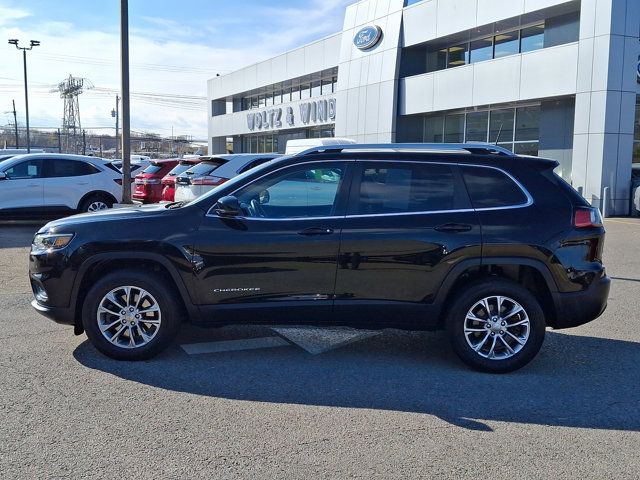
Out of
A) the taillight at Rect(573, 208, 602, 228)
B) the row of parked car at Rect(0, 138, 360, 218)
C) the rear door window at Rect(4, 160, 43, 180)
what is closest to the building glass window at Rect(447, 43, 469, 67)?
the row of parked car at Rect(0, 138, 360, 218)

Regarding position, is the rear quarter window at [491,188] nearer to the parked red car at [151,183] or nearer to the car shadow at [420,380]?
the car shadow at [420,380]

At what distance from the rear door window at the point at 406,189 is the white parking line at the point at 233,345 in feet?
5.21

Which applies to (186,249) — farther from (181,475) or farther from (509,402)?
(509,402)

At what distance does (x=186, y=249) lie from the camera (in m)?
5.21

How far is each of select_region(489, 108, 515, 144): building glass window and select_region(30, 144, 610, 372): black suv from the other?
766 inches

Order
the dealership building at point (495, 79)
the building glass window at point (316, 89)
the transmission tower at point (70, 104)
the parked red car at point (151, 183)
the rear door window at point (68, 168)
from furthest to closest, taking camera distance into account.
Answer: the transmission tower at point (70, 104)
the building glass window at point (316, 89)
the dealership building at point (495, 79)
the parked red car at point (151, 183)
the rear door window at point (68, 168)

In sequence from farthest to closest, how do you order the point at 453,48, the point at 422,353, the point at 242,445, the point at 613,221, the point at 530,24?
1. the point at 453,48
2. the point at 530,24
3. the point at 613,221
4. the point at 422,353
5. the point at 242,445

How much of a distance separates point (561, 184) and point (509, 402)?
197cm

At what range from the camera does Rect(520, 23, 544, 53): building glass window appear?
22.6 m

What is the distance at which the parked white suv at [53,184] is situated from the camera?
14125 mm

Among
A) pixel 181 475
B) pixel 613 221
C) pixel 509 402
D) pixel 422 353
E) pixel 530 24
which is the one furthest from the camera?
pixel 530 24

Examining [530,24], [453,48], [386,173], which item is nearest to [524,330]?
[386,173]

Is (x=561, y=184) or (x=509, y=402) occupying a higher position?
(x=561, y=184)

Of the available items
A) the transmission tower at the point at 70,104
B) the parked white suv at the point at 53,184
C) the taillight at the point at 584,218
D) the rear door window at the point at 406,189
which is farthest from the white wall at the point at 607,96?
the transmission tower at the point at 70,104
